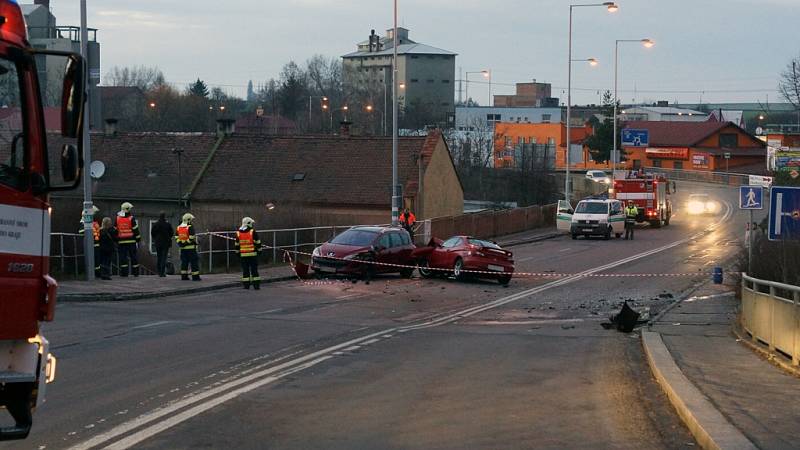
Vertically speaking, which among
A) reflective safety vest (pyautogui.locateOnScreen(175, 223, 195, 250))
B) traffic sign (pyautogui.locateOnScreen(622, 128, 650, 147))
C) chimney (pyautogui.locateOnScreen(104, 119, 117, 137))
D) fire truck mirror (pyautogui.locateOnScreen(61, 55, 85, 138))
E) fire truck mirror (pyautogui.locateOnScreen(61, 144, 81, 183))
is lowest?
reflective safety vest (pyautogui.locateOnScreen(175, 223, 195, 250))

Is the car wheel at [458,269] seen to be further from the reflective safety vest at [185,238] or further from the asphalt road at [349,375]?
the reflective safety vest at [185,238]

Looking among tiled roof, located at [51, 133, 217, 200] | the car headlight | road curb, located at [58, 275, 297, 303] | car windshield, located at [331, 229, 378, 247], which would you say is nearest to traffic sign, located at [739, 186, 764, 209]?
car windshield, located at [331, 229, 378, 247]

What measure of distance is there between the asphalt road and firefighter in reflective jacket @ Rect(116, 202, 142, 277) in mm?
3294

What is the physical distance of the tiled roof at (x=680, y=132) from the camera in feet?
381

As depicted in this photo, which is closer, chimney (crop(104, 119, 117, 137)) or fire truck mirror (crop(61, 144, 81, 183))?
fire truck mirror (crop(61, 144, 81, 183))

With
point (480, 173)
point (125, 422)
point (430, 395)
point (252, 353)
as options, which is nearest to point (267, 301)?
point (252, 353)

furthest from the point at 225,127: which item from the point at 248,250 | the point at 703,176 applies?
the point at 703,176

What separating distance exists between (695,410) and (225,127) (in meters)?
46.6

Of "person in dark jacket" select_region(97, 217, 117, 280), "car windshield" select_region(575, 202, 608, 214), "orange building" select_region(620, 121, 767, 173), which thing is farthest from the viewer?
"orange building" select_region(620, 121, 767, 173)

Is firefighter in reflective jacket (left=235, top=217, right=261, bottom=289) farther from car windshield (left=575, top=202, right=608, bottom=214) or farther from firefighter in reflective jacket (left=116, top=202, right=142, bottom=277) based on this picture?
car windshield (left=575, top=202, right=608, bottom=214)

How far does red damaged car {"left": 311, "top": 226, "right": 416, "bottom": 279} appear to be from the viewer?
A: 30.3 metres

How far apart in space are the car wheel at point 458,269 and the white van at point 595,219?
2190cm

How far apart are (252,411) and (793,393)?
5.88 meters

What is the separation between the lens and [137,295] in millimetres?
23922
